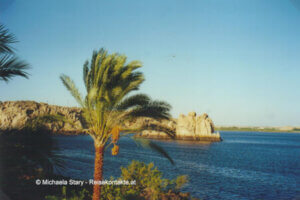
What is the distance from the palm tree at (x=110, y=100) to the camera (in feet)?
27.3

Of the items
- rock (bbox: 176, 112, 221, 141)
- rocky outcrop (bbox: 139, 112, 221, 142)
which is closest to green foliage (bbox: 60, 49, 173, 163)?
rocky outcrop (bbox: 139, 112, 221, 142)

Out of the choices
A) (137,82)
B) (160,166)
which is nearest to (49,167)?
(137,82)

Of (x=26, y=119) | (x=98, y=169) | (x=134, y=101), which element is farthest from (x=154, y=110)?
(x=26, y=119)

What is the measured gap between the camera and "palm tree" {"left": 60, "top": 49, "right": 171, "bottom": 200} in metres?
8.33

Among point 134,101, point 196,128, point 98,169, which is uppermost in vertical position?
point 134,101

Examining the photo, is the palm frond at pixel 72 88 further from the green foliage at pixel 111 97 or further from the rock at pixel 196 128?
the rock at pixel 196 128

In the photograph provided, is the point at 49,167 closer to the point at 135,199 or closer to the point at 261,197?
the point at 135,199

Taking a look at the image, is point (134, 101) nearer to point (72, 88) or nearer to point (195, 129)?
point (72, 88)

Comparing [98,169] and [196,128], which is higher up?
[98,169]

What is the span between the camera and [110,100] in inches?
331

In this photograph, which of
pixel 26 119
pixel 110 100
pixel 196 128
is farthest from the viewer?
pixel 196 128

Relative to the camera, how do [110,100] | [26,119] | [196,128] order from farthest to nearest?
1. [196,128]
2. [110,100]
3. [26,119]

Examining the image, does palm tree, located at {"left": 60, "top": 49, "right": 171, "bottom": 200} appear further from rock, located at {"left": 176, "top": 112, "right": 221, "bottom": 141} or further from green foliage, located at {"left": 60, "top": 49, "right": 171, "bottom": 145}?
rock, located at {"left": 176, "top": 112, "right": 221, "bottom": 141}

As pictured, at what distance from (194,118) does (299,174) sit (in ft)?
267
